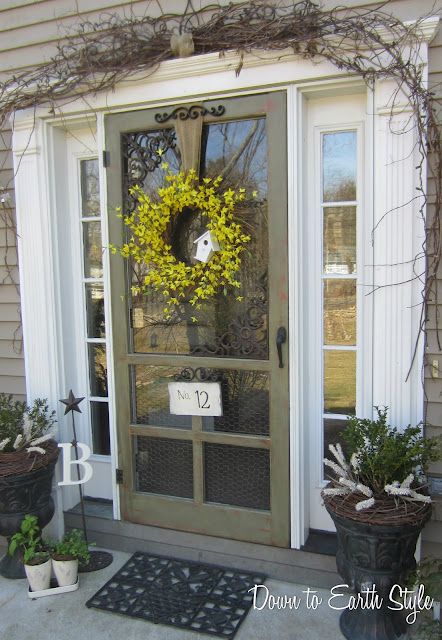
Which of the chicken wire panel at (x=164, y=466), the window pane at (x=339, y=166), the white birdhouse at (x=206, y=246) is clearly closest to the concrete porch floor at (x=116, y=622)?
the chicken wire panel at (x=164, y=466)

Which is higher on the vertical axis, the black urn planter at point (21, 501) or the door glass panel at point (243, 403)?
the door glass panel at point (243, 403)

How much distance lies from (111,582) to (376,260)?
1859 millimetres

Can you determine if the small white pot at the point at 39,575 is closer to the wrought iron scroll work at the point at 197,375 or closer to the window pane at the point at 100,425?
the window pane at the point at 100,425

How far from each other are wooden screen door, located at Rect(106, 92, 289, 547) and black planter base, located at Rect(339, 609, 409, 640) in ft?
1.55

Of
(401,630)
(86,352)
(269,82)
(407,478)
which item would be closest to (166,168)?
(269,82)

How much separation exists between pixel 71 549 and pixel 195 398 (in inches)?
A: 34.7

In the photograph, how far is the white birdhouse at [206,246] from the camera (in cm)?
241

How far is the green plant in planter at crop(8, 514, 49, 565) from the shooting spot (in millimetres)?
2434

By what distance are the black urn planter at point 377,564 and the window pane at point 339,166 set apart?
1315 mm

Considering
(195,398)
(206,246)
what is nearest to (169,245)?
(206,246)

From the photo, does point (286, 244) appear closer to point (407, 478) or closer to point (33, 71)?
point (407, 478)

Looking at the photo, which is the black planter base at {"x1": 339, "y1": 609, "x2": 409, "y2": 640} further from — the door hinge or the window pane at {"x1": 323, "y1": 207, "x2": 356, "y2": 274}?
→ the door hinge

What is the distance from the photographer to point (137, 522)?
2754 mm

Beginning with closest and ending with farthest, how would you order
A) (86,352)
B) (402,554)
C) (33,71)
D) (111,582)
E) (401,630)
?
1. (402,554)
2. (401,630)
3. (111,582)
4. (33,71)
5. (86,352)
